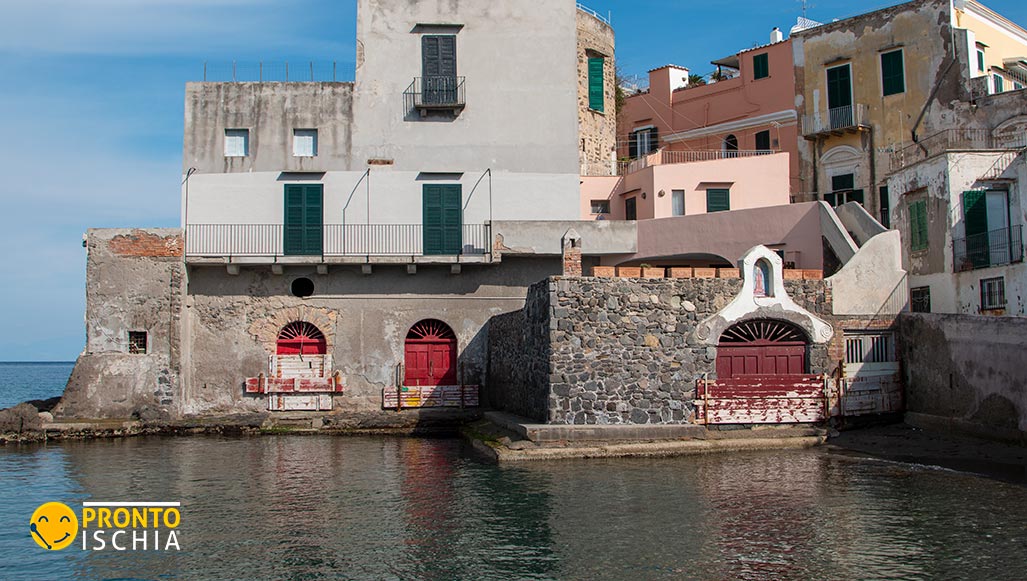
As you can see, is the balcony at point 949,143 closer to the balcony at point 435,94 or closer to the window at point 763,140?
the window at point 763,140

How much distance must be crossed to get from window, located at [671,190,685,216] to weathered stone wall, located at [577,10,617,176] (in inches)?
213

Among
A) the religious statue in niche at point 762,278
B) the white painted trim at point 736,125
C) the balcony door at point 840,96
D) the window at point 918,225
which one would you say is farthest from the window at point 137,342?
the balcony door at point 840,96

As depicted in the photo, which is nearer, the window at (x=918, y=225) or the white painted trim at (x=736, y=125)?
the window at (x=918, y=225)

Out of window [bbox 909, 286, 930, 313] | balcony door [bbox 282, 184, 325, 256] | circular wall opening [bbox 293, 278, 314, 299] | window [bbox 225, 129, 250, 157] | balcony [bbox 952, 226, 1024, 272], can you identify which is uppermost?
window [bbox 225, 129, 250, 157]

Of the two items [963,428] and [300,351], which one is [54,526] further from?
[963,428]

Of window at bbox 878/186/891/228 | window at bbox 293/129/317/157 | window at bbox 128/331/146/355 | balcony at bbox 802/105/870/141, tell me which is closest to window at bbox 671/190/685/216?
balcony at bbox 802/105/870/141

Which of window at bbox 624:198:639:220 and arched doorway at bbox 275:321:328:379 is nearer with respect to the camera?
arched doorway at bbox 275:321:328:379

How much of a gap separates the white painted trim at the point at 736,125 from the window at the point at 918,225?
985 centimetres

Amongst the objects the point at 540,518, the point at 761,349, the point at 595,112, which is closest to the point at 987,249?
the point at 761,349

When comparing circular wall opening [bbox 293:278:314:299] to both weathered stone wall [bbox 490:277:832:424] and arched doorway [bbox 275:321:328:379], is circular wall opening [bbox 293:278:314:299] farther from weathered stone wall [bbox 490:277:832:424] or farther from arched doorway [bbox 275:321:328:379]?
weathered stone wall [bbox 490:277:832:424]

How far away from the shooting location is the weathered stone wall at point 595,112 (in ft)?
126

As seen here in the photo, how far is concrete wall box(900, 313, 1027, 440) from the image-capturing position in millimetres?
19984

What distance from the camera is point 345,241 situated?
93.2ft

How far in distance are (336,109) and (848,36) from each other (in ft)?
62.4
